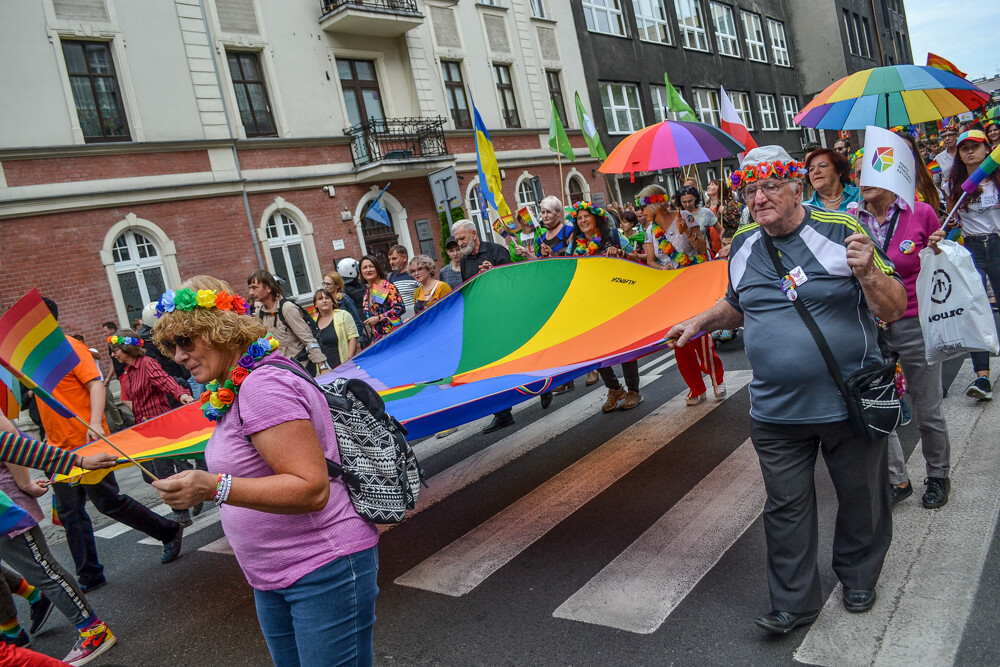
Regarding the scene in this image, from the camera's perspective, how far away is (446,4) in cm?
2225

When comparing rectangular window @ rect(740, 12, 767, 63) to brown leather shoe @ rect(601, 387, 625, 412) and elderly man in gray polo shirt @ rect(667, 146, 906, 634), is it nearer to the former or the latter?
brown leather shoe @ rect(601, 387, 625, 412)

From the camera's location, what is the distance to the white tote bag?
382cm

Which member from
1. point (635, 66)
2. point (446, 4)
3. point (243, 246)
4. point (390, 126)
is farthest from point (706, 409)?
point (635, 66)

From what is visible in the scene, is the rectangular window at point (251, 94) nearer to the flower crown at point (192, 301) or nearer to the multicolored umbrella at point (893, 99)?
the multicolored umbrella at point (893, 99)

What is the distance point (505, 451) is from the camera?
21.9 ft

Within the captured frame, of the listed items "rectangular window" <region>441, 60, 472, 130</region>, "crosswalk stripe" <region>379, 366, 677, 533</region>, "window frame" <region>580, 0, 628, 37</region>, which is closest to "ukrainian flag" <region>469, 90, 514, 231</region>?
"crosswalk stripe" <region>379, 366, 677, 533</region>

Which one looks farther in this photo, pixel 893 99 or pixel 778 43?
pixel 778 43

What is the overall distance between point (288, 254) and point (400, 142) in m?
4.77

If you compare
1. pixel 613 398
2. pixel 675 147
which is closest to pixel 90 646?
pixel 613 398

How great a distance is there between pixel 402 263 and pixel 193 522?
406 centimetres

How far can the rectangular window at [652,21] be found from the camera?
102 ft

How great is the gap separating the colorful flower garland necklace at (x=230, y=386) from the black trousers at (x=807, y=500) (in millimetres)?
2169

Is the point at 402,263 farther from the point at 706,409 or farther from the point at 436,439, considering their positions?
the point at 706,409

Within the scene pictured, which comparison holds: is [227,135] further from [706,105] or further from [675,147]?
[706,105]
